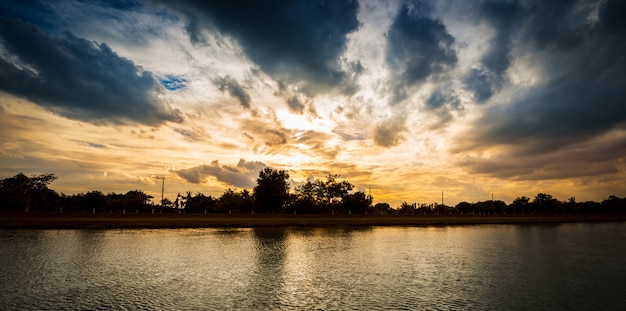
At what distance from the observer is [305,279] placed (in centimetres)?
2227

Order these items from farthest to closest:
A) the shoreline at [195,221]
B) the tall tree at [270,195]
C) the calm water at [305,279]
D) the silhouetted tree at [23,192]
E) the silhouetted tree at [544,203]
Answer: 1. the silhouetted tree at [544,203]
2. the tall tree at [270,195]
3. the silhouetted tree at [23,192]
4. the shoreline at [195,221]
5. the calm water at [305,279]

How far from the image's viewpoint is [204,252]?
34031mm

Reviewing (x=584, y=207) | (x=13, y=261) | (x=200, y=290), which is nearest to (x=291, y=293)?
(x=200, y=290)

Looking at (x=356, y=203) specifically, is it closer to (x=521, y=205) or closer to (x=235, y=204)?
(x=235, y=204)

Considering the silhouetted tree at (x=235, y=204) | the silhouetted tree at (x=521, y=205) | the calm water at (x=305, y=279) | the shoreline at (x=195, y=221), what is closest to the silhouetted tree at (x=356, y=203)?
the shoreline at (x=195, y=221)

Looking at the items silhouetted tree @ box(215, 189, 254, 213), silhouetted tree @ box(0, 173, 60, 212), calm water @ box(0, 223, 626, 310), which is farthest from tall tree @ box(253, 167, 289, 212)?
calm water @ box(0, 223, 626, 310)

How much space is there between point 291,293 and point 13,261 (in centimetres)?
2264

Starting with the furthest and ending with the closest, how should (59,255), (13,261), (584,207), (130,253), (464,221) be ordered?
(584,207) < (464,221) < (130,253) < (59,255) < (13,261)

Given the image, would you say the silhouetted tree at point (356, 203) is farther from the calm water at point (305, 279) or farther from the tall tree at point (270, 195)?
the calm water at point (305, 279)

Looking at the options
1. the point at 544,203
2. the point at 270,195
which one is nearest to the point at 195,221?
the point at 270,195

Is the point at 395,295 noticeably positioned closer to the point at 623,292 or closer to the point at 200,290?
the point at 200,290

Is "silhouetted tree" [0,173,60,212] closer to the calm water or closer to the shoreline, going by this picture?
the shoreline

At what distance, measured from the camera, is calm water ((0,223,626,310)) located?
54.9 feet

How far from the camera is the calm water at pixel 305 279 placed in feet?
54.9
